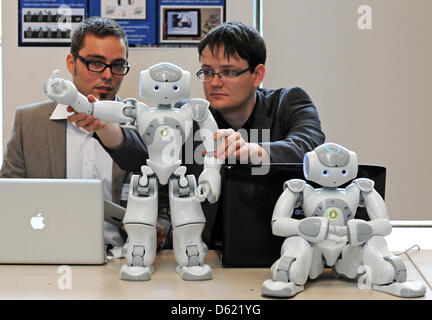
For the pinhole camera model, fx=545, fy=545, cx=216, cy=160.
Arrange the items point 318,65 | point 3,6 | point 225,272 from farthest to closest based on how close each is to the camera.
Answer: point 318,65 < point 3,6 < point 225,272

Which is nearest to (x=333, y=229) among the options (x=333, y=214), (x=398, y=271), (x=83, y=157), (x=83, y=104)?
(x=333, y=214)

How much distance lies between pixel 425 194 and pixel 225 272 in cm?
146

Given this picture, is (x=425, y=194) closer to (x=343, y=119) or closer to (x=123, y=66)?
(x=343, y=119)

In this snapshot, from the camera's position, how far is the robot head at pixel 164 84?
112 cm

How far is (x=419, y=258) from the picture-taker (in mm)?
1278

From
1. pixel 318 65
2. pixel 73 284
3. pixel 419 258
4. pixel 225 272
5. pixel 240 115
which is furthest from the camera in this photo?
pixel 318 65

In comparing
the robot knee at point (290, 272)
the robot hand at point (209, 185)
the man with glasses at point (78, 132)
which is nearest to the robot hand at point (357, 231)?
the robot knee at point (290, 272)

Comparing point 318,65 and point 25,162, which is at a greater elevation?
point 318,65

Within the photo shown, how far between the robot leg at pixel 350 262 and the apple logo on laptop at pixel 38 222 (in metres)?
0.62

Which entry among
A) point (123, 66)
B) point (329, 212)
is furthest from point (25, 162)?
point (329, 212)

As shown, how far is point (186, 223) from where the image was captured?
3.69ft

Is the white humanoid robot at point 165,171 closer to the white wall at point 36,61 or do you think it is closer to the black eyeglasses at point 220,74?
the black eyeglasses at point 220,74

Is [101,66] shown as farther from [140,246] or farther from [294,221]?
[294,221]

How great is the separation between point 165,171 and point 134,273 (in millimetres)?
216
